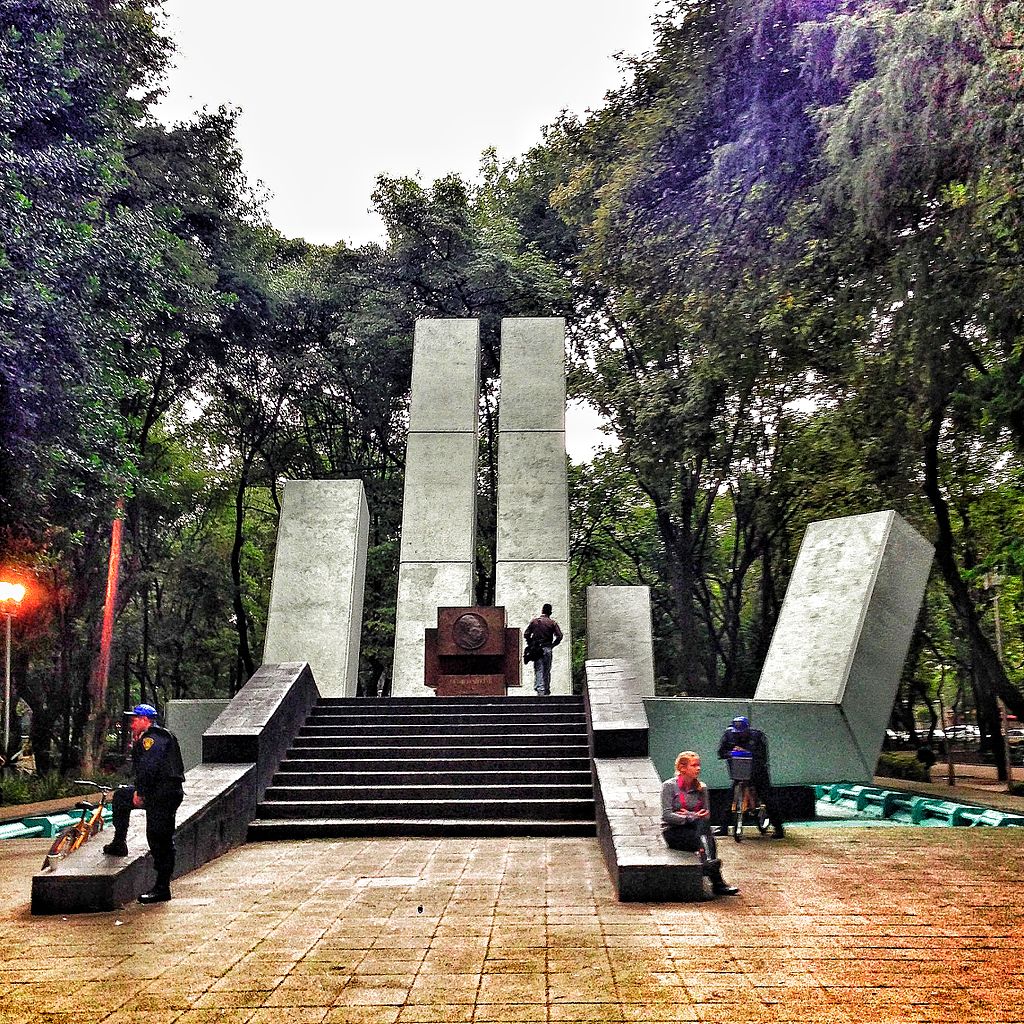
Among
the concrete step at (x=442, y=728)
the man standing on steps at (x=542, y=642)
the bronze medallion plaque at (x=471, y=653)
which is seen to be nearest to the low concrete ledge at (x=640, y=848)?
the concrete step at (x=442, y=728)

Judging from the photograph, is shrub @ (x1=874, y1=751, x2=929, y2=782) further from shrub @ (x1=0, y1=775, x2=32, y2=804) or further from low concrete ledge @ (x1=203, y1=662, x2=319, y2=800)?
shrub @ (x1=0, y1=775, x2=32, y2=804)

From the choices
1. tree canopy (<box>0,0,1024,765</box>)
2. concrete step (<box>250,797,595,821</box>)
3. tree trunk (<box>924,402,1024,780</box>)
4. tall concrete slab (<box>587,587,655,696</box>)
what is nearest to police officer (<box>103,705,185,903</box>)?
concrete step (<box>250,797,595,821</box>)

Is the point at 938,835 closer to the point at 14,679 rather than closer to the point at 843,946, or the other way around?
the point at 843,946

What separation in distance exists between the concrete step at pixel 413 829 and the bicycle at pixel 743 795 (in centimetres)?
136

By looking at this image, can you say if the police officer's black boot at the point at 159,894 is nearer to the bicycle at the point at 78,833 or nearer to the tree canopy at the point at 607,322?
the bicycle at the point at 78,833

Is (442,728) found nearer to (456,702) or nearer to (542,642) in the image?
(456,702)

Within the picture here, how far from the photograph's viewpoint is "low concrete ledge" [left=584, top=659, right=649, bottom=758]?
10.5m

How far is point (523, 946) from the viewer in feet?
19.3

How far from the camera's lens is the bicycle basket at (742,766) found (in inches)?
396

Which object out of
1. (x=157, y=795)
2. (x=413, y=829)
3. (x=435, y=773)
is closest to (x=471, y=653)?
(x=435, y=773)

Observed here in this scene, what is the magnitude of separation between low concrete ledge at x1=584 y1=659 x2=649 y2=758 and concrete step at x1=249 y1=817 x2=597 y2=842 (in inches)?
29.4

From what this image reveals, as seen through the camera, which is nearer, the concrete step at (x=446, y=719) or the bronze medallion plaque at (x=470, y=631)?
the concrete step at (x=446, y=719)

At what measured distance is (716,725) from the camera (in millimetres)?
13922

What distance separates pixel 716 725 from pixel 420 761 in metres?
4.12
